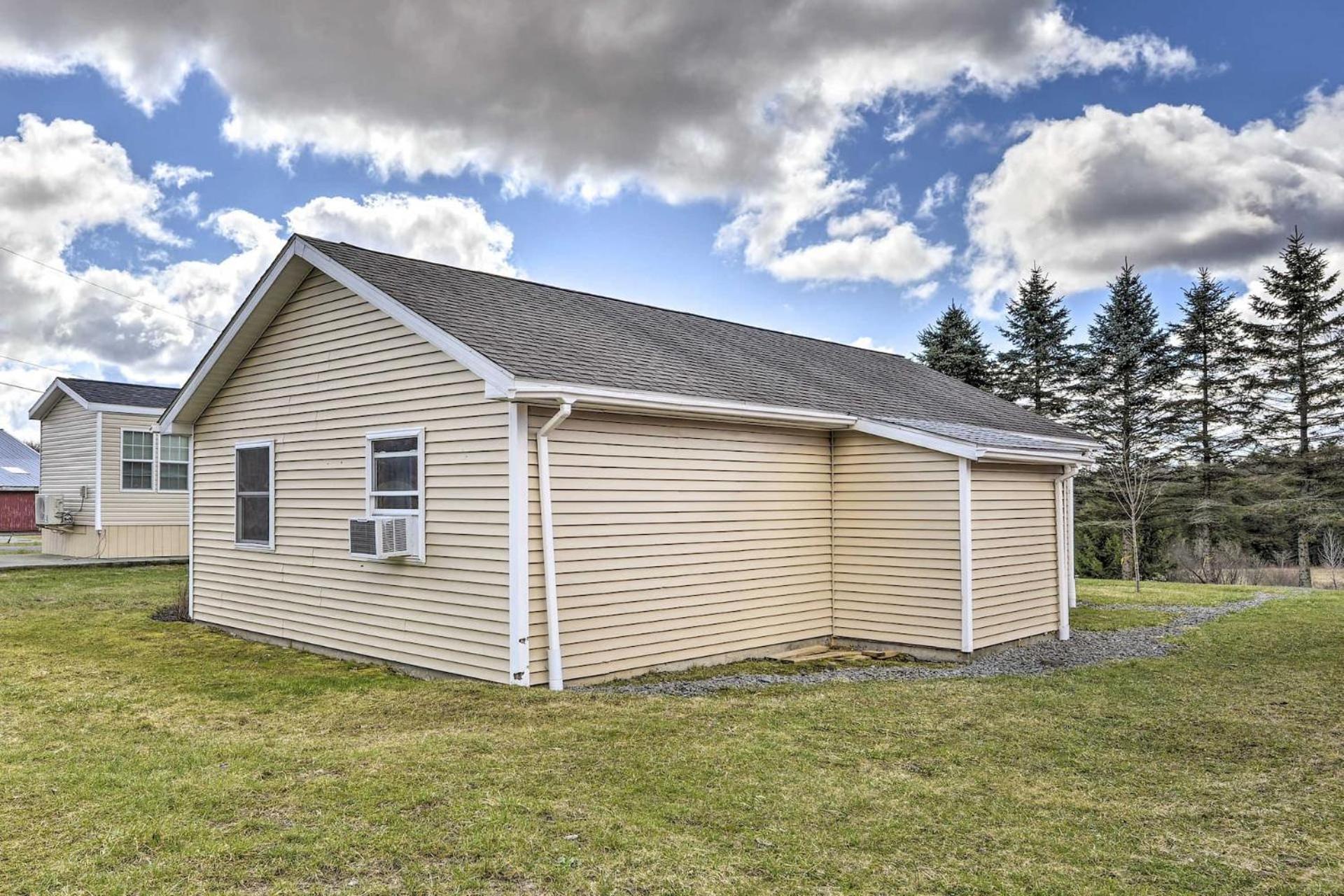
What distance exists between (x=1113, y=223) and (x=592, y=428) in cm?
1885

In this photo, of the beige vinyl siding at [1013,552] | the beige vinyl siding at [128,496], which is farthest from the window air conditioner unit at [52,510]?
the beige vinyl siding at [1013,552]

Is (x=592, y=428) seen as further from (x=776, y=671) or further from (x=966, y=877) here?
(x=966, y=877)

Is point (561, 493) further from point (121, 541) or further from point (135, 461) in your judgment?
point (121, 541)

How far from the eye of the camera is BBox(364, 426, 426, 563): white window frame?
7777 millimetres

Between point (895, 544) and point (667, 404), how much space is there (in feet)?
11.5

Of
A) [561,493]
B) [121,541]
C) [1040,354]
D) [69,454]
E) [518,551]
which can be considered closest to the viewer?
[518,551]

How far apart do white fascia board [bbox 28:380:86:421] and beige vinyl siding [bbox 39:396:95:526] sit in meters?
0.12

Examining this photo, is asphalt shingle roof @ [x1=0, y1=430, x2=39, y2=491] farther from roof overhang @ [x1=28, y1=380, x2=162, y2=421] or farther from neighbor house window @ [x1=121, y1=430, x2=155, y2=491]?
neighbor house window @ [x1=121, y1=430, x2=155, y2=491]

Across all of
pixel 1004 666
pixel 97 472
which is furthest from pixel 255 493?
pixel 97 472

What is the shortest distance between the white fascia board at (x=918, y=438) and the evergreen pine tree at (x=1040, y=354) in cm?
2279

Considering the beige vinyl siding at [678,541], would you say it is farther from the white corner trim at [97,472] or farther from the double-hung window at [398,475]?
the white corner trim at [97,472]

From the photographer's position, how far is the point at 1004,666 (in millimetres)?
8688

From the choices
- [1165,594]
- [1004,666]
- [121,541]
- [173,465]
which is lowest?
[1165,594]

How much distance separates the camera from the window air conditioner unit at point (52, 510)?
20375 mm
